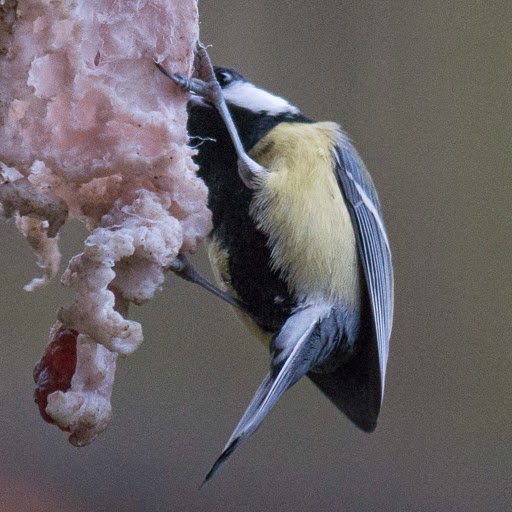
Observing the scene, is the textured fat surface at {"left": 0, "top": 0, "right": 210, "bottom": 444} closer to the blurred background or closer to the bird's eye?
the bird's eye

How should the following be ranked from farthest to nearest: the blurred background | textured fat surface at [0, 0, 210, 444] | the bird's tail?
the blurred background < the bird's tail < textured fat surface at [0, 0, 210, 444]

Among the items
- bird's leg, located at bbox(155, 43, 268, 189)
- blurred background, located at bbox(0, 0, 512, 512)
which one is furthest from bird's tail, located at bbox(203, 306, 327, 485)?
blurred background, located at bbox(0, 0, 512, 512)

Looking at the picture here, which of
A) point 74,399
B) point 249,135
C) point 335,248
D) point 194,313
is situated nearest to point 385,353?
point 335,248

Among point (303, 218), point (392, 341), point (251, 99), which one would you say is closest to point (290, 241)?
point (303, 218)

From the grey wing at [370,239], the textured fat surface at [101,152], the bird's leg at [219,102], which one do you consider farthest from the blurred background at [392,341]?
the textured fat surface at [101,152]

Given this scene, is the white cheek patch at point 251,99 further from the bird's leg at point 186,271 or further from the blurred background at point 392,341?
the blurred background at point 392,341

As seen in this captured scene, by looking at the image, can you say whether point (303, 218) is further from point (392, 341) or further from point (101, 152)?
point (392, 341)
